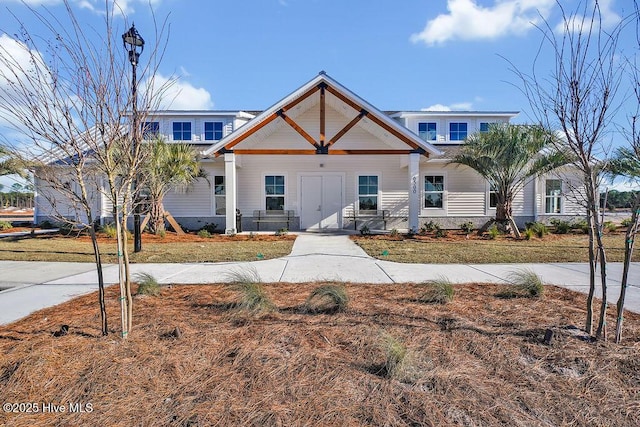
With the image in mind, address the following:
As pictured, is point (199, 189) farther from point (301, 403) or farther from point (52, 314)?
point (301, 403)

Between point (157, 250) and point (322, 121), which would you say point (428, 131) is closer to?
point (322, 121)

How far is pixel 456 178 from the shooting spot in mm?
16156

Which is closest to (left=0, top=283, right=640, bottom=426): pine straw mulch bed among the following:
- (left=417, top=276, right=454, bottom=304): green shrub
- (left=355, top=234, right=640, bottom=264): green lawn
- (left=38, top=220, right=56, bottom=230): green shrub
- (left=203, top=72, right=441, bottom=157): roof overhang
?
(left=417, top=276, right=454, bottom=304): green shrub

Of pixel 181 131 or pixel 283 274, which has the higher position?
pixel 181 131

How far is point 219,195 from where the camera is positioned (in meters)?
16.0

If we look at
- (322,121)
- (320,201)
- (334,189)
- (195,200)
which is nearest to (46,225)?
(195,200)

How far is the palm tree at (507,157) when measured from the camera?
1193 cm

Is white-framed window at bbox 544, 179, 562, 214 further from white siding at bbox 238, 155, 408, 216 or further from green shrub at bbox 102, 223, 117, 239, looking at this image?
green shrub at bbox 102, 223, 117, 239

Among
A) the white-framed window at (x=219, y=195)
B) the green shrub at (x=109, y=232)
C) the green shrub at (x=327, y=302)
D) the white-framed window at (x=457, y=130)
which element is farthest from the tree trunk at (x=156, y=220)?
the white-framed window at (x=457, y=130)

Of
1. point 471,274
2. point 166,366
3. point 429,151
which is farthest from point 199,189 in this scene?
point 166,366

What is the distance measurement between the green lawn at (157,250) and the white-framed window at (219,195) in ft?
12.4

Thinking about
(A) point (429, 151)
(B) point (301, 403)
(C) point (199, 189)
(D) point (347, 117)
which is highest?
(D) point (347, 117)

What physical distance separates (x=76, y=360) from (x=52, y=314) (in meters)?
1.90

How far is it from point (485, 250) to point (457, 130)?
9.82m
